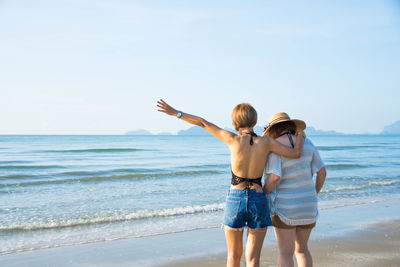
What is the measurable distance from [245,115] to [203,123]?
0.35 m

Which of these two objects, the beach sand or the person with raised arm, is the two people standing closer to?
the person with raised arm

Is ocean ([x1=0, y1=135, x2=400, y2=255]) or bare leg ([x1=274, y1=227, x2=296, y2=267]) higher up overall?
bare leg ([x1=274, y1=227, x2=296, y2=267])

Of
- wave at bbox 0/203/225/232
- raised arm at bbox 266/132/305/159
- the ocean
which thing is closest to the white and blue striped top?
raised arm at bbox 266/132/305/159

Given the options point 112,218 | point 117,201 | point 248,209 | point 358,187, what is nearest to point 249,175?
point 248,209

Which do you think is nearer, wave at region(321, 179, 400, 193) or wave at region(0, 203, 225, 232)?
wave at region(0, 203, 225, 232)

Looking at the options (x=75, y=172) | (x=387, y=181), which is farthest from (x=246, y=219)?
(x=75, y=172)

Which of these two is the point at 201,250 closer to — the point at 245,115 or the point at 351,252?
the point at 351,252

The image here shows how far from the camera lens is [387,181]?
12.2 m

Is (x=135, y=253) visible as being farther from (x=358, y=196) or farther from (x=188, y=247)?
(x=358, y=196)

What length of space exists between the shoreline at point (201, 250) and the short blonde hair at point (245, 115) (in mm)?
2195

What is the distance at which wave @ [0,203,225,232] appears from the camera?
247 inches

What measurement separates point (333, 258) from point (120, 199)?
5538mm

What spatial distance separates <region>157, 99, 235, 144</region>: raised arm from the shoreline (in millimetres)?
2102

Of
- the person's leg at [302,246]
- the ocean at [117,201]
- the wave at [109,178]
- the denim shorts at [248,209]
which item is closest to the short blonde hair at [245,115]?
the denim shorts at [248,209]
